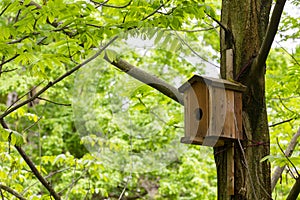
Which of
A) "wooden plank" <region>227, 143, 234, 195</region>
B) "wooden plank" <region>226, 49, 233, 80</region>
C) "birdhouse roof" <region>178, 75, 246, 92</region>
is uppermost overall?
"wooden plank" <region>226, 49, 233, 80</region>

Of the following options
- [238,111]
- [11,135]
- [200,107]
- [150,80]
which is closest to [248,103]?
[238,111]

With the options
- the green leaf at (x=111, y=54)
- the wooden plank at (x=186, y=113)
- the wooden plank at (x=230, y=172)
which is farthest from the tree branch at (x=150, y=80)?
the wooden plank at (x=230, y=172)

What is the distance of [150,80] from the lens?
1.78 meters

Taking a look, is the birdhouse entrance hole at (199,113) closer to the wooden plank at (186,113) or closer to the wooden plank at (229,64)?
the wooden plank at (186,113)

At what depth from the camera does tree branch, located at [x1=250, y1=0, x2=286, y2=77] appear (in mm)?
1494

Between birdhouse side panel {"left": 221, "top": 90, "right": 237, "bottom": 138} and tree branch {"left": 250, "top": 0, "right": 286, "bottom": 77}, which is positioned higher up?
tree branch {"left": 250, "top": 0, "right": 286, "bottom": 77}

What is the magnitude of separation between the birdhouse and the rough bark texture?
5 centimetres

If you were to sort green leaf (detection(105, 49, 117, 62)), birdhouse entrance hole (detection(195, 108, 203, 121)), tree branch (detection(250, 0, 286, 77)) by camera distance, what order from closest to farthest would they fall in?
tree branch (detection(250, 0, 286, 77)), green leaf (detection(105, 49, 117, 62)), birdhouse entrance hole (detection(195, 108, 203, 121))

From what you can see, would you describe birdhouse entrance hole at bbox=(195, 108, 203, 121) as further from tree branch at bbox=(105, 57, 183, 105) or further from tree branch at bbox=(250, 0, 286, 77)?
tree branch at bbox=(250, 0, 286, 77)

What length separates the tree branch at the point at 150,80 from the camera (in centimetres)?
178

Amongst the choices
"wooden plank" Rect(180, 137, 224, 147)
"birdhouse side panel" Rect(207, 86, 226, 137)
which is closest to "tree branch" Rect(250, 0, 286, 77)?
"birdhouse side panel" Rect(207, 86, 226, 137)

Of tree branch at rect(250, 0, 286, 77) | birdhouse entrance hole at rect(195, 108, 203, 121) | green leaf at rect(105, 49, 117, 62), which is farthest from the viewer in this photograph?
birdhouse entrance hole at rect(195, 108, 203, 121)

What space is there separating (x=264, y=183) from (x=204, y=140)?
0.91ft

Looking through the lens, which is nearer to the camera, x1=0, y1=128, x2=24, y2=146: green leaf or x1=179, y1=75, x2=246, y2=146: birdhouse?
x1=179, y1=75, x2=246, y2=146: birdhouse
